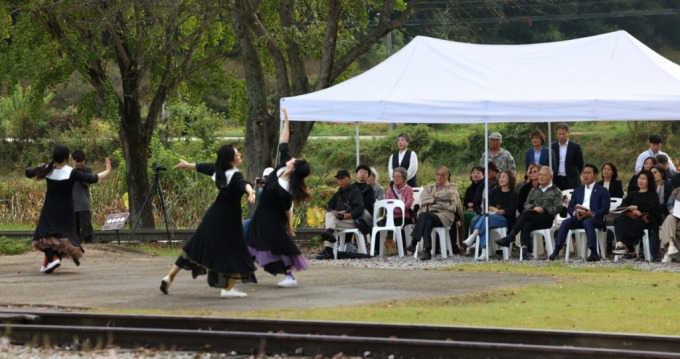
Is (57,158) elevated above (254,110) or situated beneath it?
situated beneath

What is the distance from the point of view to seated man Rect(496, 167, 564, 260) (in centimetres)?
1645

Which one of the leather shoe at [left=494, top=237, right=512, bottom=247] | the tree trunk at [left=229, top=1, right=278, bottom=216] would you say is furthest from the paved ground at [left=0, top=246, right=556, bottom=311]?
the tree trunk at [left=229, top=1, right=278, bottom=216]

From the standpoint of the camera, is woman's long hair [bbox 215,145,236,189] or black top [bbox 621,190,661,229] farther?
black top [bbox 621,190,661,229]

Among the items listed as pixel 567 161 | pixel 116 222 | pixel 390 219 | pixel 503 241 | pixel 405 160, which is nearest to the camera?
pixel 503 241

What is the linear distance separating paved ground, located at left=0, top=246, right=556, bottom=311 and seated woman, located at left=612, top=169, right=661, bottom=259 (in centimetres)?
281

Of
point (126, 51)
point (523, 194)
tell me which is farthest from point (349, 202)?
point (126, 51)

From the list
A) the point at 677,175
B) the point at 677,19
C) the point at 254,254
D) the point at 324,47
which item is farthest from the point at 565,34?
the point at 254,254

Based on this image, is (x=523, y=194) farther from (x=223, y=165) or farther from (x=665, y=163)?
(x=223, y=165)

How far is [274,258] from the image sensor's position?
12492mm

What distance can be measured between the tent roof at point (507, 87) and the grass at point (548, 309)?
3.11m

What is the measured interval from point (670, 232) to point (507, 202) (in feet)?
7.93

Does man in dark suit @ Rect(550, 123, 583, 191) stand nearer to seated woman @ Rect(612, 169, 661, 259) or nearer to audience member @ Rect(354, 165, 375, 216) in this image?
seated woman @ Rect(612, 169, 661, 259)

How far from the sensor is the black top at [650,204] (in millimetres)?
16094

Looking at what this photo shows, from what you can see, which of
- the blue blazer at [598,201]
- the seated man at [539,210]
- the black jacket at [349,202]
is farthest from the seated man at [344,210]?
the blue blazer at [598,201]
